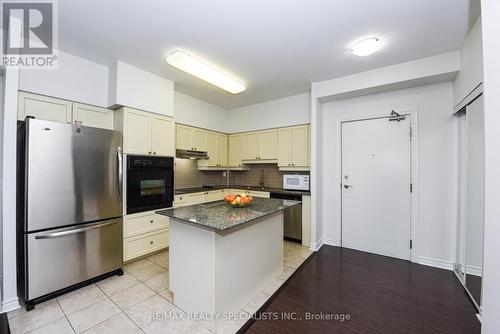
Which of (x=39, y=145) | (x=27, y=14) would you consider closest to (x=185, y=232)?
(x=39, y=145)

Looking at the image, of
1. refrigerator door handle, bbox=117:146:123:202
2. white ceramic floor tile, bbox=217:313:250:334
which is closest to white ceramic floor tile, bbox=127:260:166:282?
refrigerator door handle, bbox=117:146:123:202

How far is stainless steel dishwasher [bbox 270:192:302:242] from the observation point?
146 inches

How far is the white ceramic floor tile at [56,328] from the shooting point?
167cm

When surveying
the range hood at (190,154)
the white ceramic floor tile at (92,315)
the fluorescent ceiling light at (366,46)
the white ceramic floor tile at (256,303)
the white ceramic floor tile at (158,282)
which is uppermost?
the fluorescent ceiling light at (366,46)

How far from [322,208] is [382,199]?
926mm

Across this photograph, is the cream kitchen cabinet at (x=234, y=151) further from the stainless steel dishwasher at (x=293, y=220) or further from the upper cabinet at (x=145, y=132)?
the upper cabinet at (x=145, y=132)

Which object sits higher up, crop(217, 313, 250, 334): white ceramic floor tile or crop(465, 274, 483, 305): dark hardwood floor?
crop(465, 274, 483, 305): dark hardwood floor

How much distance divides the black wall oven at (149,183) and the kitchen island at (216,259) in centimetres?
116

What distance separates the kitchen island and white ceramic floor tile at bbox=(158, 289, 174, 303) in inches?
5.0

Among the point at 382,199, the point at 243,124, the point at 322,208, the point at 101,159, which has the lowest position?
the point at 322,208

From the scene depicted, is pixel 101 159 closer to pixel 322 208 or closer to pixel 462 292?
pixel 322 208

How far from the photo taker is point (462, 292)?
2.22m

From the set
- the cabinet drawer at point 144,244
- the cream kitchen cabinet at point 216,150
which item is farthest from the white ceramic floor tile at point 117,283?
the cream kitchen cabinet at point 216,150

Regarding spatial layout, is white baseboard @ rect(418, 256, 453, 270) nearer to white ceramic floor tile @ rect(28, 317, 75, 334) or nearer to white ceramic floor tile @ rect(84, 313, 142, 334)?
white ceramic floor tile @ rect(84, 313, 142, 334)
